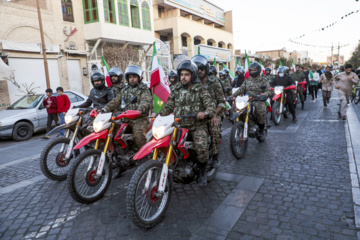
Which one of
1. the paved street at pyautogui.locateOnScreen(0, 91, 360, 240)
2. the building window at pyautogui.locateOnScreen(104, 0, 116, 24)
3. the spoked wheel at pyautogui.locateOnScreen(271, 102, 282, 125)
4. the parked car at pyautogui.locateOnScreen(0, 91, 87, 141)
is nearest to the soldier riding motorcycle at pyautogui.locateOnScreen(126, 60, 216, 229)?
the paved street at pyautogui.locateOnScreen(0, 91, 360, 240)

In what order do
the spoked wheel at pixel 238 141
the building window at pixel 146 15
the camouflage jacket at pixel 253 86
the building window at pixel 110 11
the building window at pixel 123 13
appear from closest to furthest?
the spoked wheel at pixel 238 141, the camouflage jacket at pixel 253 86, the building window at pixel 110 11, the building window at pixel 123 13, the building window at pixel 146 15

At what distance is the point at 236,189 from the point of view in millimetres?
4094

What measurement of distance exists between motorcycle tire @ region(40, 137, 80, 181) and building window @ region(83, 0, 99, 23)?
681 inches

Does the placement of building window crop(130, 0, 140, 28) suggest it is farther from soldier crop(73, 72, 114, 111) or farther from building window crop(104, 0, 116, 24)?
soldier crop(73, 72, 114, 111)

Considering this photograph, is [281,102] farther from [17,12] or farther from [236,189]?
[17,12]

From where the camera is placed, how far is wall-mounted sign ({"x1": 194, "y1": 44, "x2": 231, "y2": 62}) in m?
33.7

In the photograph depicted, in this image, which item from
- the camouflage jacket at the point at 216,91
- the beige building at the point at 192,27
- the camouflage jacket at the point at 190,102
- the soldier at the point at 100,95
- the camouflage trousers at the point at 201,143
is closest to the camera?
the camouflage trousers at the point at 201,143

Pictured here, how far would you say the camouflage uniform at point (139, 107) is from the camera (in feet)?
15.0

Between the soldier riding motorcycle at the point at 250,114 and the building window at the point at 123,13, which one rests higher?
the building window at the point at 123,13

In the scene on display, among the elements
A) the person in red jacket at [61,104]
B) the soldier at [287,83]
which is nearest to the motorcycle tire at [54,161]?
the person in red jacket at [61,104]

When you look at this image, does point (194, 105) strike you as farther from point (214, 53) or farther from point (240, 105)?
point (214, 53)

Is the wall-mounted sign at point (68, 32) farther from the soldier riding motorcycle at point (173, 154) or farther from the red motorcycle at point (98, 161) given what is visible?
the soldier riding motorcycle at point (173, 154)

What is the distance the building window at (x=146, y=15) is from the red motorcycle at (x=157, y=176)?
22.1 meters

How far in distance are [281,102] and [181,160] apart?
6658mm
